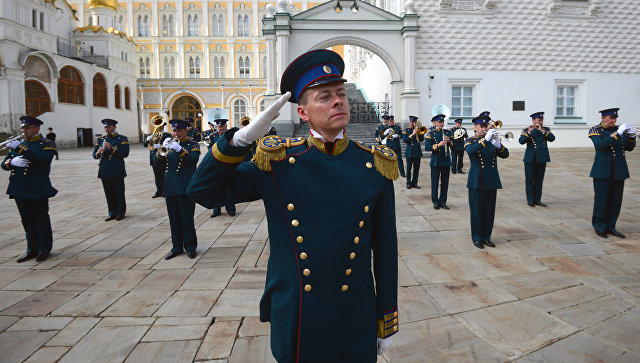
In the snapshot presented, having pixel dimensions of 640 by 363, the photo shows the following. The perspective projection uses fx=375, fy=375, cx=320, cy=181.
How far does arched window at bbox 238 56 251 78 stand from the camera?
161 ft

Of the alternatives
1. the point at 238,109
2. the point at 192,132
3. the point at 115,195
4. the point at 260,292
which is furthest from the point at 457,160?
the point at 238,109

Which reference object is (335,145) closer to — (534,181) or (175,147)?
(175,147)

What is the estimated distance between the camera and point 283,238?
1.93 meters

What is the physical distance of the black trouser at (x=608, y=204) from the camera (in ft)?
21.3

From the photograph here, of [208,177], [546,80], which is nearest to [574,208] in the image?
[208,177]

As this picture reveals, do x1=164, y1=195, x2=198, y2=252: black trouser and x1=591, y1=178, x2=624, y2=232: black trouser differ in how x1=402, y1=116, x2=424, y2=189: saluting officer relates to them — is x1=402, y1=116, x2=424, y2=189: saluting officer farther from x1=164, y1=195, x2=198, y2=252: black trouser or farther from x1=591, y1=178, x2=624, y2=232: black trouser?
x1=164, y1=195, x2=198, y2=252: black trouser

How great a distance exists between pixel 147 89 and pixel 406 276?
150 ft

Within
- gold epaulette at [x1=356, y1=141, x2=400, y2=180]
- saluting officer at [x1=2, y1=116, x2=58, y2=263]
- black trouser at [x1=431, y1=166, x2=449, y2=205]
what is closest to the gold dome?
saluting officer at [x1=2, y1=116, x2=58, y2=263]

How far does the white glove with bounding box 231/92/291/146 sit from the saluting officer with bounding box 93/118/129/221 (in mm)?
7641

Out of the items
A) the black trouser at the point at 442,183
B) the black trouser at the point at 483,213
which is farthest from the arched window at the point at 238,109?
the black trouser at the point at 483,213

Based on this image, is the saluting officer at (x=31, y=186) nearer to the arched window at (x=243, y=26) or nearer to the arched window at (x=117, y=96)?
the arched window at (x=117, y=96)

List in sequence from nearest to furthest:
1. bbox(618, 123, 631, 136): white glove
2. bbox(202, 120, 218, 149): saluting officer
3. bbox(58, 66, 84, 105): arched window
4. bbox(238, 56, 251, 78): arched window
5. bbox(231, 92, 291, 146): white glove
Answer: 1. bbox(231, 92, 291, 146): white glove
2. bbox(618, 123, 631, 136): white glove
3. bbox(202, 120, 218, 149): saluting officer
4. bbox(58, 66, 84, 105): arched window
5. bbox(238, 56, 251, 78): arched window

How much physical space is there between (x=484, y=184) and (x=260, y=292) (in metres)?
4.05

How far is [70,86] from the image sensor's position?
31297 mm
